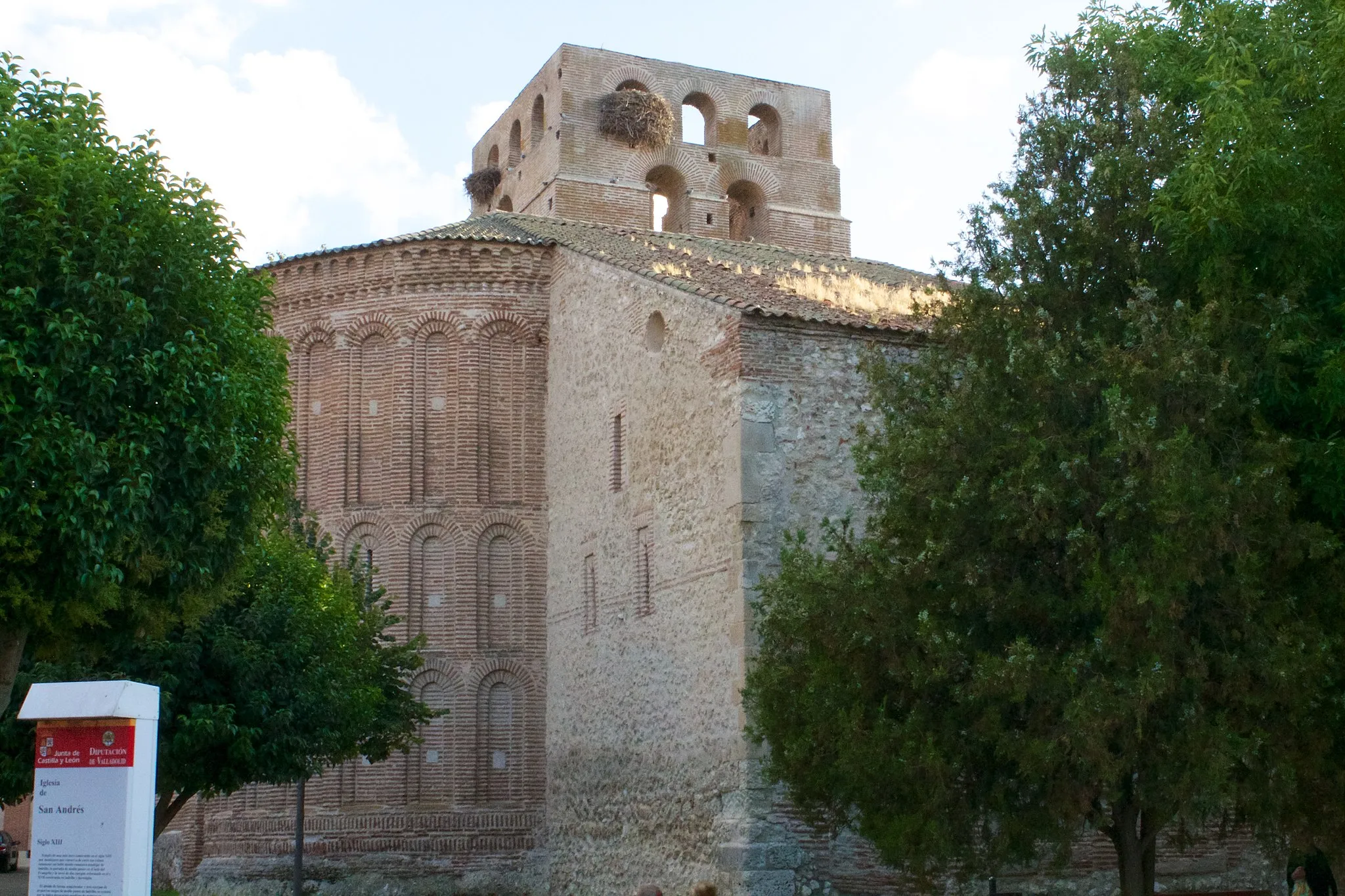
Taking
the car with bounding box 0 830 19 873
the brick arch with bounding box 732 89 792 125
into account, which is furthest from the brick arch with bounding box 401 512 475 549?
the car with bounding box 0 830 19 873

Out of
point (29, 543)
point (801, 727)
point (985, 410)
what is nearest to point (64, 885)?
point (29, 543)

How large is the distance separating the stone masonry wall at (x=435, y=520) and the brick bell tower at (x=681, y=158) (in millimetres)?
5144

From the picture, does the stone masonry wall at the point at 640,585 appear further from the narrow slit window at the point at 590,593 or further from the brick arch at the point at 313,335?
the brick arch at the point at 313,335

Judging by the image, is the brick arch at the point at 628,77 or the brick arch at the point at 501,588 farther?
the brick arch at the point at 628,77

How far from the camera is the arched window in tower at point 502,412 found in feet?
70.5

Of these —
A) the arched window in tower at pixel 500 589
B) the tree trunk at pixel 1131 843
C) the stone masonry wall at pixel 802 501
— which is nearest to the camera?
the tree trunk at pixel 1131 843

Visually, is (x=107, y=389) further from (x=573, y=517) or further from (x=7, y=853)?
(x=7, y=853)

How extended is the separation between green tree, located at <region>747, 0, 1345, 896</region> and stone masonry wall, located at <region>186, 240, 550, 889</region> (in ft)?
28.4

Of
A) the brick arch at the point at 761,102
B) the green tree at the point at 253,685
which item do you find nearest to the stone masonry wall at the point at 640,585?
the green tree at the point at 253,685

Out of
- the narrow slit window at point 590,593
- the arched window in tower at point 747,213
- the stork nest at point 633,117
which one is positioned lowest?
the narrow slit window at point 590,593

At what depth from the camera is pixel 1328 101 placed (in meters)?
11.1

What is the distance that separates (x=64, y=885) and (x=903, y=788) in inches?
231

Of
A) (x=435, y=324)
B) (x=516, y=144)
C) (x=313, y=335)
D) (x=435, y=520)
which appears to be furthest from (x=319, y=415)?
(x=516, y=144)

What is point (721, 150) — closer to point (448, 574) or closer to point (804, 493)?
point (448, 574)
